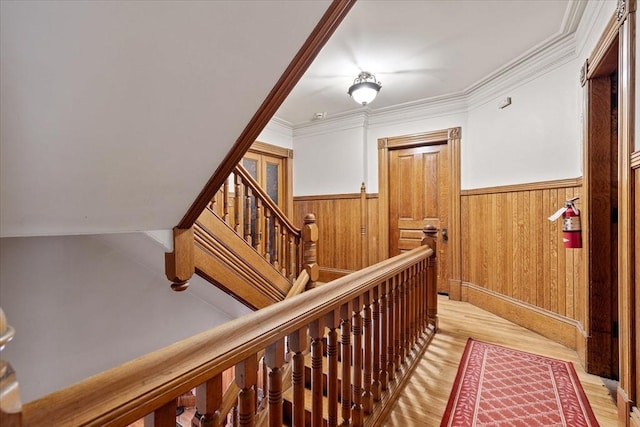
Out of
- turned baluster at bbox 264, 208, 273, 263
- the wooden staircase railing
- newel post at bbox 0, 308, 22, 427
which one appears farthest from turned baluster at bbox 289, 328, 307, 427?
turned baluster at bbox 264, 208, 273, 263

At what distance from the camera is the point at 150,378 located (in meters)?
0.52

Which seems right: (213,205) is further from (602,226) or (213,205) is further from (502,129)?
(502,129)

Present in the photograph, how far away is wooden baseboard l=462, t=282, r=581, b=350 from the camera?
2.33m

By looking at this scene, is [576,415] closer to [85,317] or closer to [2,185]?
[2,185]

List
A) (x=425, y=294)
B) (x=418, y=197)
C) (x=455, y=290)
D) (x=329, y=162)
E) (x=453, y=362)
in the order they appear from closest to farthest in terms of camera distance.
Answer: (x=453, y=362) < (x=425, y=294) < (x=455, y=290) < (x=418, y=197) < (x=329, y=162)

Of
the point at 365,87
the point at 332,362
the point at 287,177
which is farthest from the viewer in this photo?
the point at 287,177

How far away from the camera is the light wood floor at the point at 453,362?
1601 millimetres

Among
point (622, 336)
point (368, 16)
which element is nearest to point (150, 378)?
point (622, 336)

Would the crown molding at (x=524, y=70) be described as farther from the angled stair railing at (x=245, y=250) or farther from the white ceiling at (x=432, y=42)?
the angled stair railing at (x=245, y=250)

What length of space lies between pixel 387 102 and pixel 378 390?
132 inches

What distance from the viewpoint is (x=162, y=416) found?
1.79 ft

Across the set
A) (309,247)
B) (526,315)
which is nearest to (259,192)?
(309,247)

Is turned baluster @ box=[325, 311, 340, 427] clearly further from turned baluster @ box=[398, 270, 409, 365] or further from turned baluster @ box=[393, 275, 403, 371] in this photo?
turned baluster @ box=[398, 270, 409, 365]

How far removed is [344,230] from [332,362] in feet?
10.8
